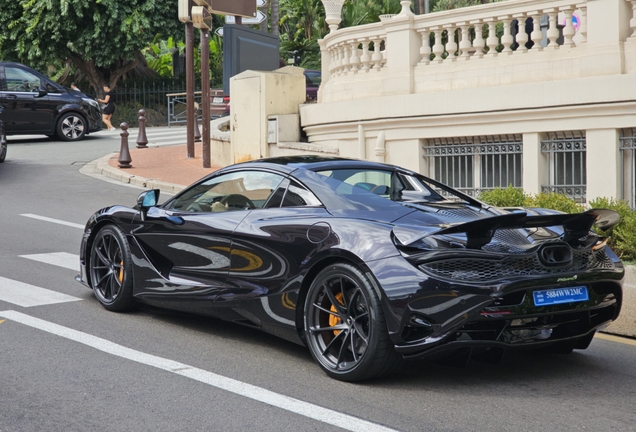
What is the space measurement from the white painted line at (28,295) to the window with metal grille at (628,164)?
7785mm

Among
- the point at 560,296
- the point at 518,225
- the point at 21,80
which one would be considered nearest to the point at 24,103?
the point at 21,80

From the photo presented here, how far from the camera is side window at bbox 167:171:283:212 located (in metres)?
6.36

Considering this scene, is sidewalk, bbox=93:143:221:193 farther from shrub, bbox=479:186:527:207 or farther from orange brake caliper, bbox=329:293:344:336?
orange brake caliper, bbox=329:293:344:336

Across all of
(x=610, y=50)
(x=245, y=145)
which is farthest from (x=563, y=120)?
(x=245, y=145)

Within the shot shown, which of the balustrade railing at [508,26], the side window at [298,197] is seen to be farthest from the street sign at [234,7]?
the side window at [298,197]

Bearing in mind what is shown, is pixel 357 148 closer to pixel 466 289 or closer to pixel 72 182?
pixel 72 182

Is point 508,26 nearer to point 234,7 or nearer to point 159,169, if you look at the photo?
point 159,169

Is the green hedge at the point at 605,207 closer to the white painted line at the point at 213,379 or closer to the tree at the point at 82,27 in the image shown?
the white painted line at the point at 213,379

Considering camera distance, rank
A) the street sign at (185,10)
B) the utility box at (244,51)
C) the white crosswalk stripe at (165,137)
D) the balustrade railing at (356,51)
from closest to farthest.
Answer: the balustrade railing at (356,51) → the utility box at (244,51) → the street sign at (185,10) → the white crosswalk stripe at (165,137)

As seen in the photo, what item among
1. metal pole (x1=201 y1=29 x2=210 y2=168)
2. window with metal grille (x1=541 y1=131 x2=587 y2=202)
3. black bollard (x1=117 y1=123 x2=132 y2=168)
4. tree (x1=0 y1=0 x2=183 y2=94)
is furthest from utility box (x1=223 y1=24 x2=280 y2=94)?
tree (x1=0 y1=0 x2=183 y2=94)

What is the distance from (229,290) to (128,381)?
1095 mm

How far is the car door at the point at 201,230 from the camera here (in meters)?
6.36

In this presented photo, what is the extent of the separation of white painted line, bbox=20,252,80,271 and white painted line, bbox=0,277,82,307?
1.00 m

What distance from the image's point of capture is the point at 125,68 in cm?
3791
